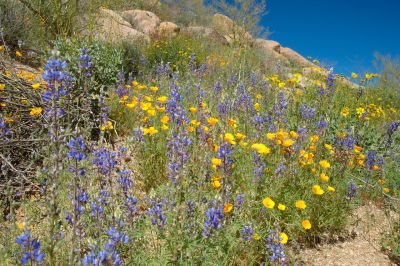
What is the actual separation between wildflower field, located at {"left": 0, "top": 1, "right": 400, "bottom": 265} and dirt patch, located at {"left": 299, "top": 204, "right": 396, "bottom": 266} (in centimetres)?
9

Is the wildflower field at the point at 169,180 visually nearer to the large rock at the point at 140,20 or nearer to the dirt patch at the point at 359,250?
the dirt patch at the point at 359,250

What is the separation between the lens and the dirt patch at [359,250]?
2.76 m

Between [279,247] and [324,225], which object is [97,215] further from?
[324,225]

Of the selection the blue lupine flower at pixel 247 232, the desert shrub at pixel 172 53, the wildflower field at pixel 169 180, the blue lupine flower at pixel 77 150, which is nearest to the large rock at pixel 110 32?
the desert shrub at pixel 172 53

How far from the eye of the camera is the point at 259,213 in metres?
2.60

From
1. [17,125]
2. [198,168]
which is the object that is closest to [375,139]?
[198,168]

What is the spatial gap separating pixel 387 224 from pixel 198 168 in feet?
6.85

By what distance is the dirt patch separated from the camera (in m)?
2.76

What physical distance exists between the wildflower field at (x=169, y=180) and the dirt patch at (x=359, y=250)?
86 mm

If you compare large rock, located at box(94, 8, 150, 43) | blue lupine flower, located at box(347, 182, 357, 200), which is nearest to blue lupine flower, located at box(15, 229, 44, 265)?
blue lupine flower, located at box(347, 182, 357, 200)

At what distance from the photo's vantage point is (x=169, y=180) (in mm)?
2566

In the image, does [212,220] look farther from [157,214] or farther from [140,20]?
[140,20]

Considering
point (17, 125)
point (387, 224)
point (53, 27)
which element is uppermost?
point (53, 27)

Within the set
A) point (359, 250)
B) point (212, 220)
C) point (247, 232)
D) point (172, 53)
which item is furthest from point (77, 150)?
point (172, 53)
